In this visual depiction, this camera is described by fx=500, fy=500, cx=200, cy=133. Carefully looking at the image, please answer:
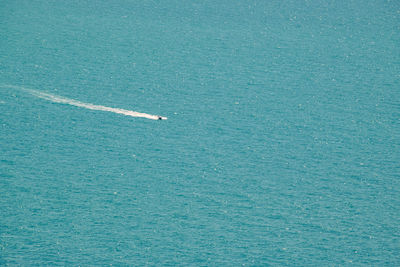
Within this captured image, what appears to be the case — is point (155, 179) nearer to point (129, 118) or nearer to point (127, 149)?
point (127, 149)

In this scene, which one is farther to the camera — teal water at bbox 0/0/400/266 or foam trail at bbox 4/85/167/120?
foam trail at bbox 4/85/167/120

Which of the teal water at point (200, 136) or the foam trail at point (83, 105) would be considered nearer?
the teal water at point (200, 136)

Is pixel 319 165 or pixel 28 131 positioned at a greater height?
pixel 319 165

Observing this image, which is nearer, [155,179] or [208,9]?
[155,179]

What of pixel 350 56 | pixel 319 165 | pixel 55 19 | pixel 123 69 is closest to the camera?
pixel 319 165

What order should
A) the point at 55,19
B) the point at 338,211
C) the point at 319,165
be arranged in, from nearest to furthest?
the point at 338,211 < the point at 319,165 < the point at 55,19

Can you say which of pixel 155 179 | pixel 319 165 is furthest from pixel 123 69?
pixel 319 165

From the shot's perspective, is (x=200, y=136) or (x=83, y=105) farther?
(x=83, y=105)

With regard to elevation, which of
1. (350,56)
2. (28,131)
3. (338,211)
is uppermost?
(350,56)
